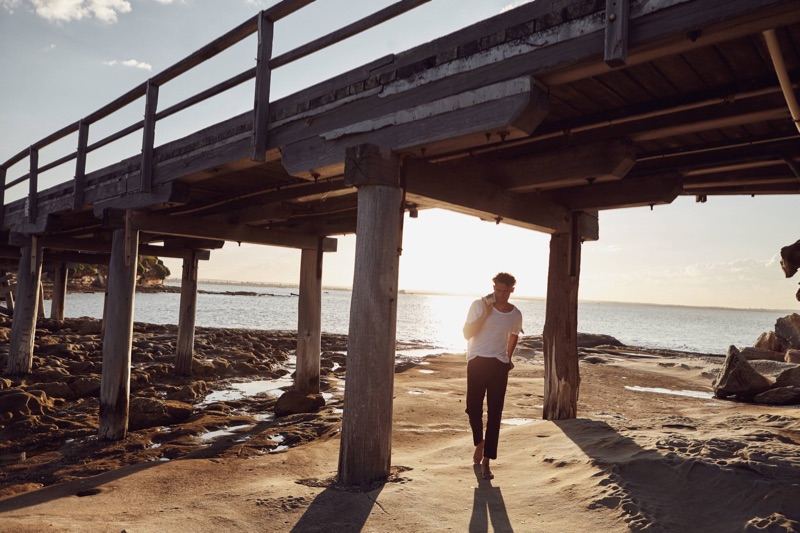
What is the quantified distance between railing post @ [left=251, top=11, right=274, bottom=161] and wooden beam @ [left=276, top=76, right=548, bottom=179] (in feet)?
1.26

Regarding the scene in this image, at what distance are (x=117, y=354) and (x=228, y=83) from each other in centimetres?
432

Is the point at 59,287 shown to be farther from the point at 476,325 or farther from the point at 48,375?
the point at 476,325

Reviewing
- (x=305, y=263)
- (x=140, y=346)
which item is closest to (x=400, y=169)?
(x=305, y=263)

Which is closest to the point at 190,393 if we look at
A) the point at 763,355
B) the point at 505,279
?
the point at 505,279

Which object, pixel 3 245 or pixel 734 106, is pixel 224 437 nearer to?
Result: pixel 734 106

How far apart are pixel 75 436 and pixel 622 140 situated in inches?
320

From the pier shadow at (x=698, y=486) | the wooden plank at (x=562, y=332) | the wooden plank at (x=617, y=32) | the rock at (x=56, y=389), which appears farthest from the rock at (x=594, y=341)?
the wooden plank at (x=617, y=32)

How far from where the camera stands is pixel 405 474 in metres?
4.95

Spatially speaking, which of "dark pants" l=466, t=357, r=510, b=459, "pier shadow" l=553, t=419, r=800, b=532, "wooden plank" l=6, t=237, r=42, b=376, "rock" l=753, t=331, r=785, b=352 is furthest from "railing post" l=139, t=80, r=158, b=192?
"rock" l=753, t=331, r=785, b=352

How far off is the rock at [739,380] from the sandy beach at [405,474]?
2.04 meters

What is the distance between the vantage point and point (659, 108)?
431cm

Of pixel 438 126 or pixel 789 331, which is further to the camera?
pixel 789 331

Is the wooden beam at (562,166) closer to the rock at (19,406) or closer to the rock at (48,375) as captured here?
the rock at (19,406)

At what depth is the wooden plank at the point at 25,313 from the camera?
12.1m
